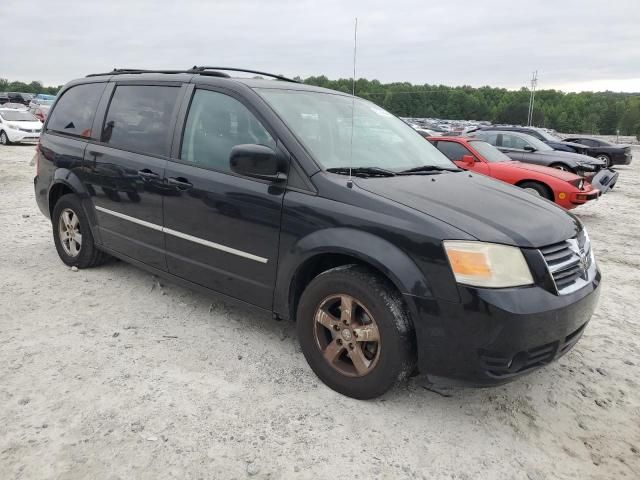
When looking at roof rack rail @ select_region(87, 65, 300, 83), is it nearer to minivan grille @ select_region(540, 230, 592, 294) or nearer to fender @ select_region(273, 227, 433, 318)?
fender @ select_region(273, 227, 433, 318)

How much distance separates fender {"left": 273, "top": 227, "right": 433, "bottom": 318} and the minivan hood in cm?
28

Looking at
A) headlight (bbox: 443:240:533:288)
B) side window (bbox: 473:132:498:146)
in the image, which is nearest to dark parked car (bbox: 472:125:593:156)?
side window (bbox: 473:132:498:146)

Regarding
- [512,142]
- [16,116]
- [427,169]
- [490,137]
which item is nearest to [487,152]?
[512,142]

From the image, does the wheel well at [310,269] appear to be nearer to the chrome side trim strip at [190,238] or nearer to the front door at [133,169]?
the chrome side trim strip at [190,238]

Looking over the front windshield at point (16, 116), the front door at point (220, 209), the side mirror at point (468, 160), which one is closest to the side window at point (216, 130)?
the front door at point (220, 209)

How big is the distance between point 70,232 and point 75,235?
0.31 ft

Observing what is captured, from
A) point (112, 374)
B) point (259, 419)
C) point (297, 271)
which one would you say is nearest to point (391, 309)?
point (297, 271)

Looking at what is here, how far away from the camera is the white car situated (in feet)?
66.0

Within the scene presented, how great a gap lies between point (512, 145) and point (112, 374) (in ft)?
37.5

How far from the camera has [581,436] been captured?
275cm

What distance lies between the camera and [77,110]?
4914 millimetres

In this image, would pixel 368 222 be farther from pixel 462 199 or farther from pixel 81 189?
pixel 81 189

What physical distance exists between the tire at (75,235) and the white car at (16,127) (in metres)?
17.5

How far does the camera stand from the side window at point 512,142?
12375 mm
